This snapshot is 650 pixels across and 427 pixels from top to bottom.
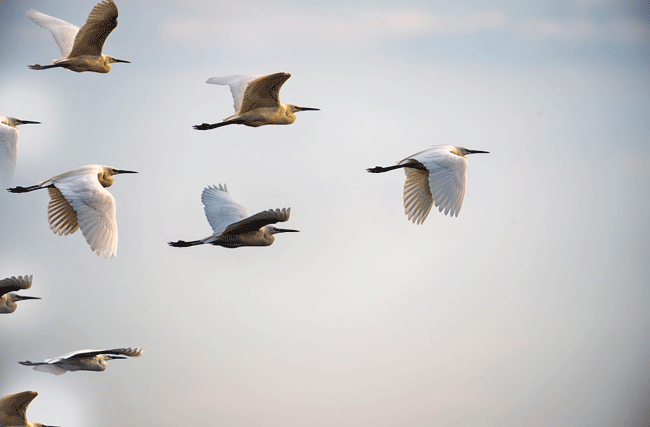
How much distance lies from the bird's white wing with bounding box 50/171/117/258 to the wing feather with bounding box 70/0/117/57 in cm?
169

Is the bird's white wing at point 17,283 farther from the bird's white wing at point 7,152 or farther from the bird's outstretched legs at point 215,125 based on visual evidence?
the bird's outstretched legs at point 215,125

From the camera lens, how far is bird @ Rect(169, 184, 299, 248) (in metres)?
6.78

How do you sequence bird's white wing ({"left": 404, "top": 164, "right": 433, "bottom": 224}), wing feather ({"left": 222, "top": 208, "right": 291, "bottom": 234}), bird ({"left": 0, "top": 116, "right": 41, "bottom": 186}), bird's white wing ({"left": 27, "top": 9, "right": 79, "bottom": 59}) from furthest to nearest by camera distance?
bird's white wing ({"left": 27, "top": 9, "right": 79, "bottom": 59})
bird ({"left": 0, "top": 116, "right": 41, "bottom": 186})
bird's white wing ({"left": 404, "top": 164, "right": 433, "bottom": 224})
wing feather ({"left": 222, "top": 208, "right": 291, "bottom": 234})

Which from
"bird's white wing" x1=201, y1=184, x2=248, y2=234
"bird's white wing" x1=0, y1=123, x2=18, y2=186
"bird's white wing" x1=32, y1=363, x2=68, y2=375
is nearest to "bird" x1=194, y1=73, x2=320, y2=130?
"bird's white wing" x1=201, y1=184, x2=248, y2=234

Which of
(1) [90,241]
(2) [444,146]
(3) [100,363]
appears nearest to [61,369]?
(3) [100,363]

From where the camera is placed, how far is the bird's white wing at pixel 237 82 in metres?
8.64

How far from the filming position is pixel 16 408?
8.14 m

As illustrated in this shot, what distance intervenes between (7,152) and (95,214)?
2.38 meters

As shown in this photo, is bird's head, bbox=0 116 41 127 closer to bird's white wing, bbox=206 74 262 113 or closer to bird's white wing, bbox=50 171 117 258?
bird's white wing, bbox=206 74 262 113

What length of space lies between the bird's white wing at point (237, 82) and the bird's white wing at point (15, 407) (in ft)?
12.0

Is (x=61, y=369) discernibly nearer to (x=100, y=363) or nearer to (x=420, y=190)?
(x=100, y=363)

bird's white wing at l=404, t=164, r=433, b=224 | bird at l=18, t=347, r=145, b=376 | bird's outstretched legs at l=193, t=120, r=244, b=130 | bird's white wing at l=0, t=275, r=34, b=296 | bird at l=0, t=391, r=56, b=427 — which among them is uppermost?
bird's outstretched legs at l=193, t=120, r=244, b=130

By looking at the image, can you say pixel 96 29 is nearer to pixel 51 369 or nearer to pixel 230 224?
pixel 230 224

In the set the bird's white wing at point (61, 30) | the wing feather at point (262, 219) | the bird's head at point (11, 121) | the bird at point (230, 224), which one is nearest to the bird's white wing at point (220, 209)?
the bird at point (230, 224)
